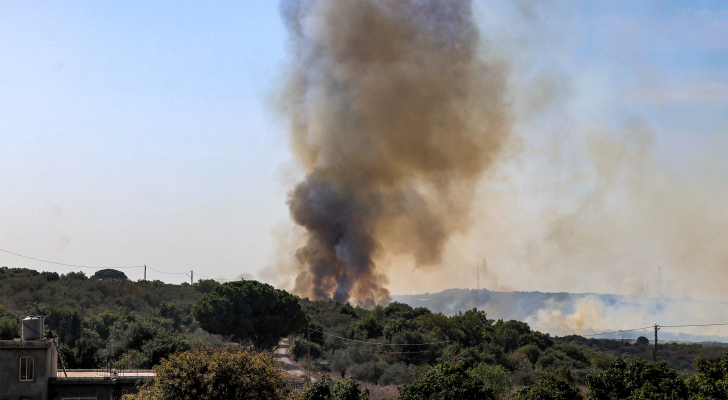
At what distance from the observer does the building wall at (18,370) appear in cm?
3619

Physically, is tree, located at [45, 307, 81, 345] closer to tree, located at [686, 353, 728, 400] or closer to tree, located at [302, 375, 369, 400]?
tree, located at [302, 375, 369, 400]

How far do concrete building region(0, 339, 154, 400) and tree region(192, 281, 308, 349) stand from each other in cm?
2948

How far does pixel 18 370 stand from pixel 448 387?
76.4 ft

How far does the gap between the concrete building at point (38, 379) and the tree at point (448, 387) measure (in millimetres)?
15300

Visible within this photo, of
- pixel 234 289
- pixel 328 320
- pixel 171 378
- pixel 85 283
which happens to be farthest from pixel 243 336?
pixel 85 283

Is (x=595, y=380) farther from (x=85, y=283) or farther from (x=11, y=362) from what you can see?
(x=85, y=283)

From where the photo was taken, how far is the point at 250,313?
6869cm

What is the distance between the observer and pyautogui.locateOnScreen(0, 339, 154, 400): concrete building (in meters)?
36.3

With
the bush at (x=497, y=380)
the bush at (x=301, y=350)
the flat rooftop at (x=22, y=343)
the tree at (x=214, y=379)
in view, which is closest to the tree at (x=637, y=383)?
the tree at (x=214, y=379)

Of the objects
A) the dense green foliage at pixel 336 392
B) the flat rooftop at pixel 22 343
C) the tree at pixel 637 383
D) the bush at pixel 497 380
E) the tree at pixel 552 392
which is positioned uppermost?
the flat rooftop at pixel 22 343

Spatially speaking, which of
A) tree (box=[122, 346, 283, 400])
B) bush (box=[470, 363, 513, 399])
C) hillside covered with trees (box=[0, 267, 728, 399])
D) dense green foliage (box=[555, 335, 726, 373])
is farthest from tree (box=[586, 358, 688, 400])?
dense green foliage (box=[555, 335, 726, 373])

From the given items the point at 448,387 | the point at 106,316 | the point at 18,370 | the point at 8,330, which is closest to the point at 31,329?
the point at 18,370

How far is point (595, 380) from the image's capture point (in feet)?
103

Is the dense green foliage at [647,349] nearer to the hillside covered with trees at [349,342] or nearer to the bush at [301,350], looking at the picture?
the hillside covered with trees at [349,342]
